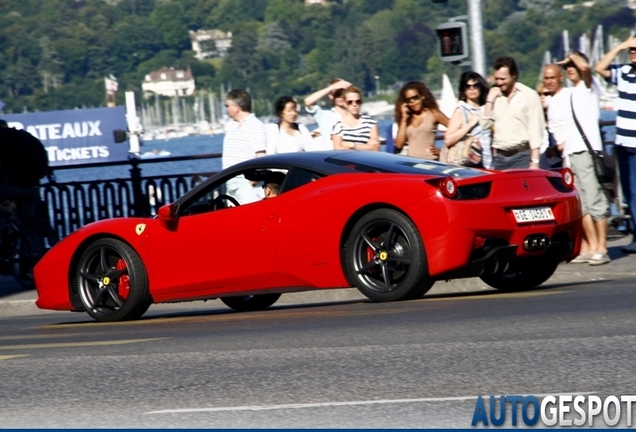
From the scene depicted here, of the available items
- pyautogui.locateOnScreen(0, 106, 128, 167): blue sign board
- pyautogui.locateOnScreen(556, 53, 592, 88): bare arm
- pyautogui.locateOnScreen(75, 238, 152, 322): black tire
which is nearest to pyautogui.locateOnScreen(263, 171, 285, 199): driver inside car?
pyautogui.locateOnScreen(75, 238, 152, 322): black tire

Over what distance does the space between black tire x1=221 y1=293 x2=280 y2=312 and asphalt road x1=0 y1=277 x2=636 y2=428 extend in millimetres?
1429

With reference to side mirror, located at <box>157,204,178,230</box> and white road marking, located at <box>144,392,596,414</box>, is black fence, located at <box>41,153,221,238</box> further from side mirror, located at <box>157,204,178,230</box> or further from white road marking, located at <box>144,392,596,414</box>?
white road marking, located at <box>144,392,596,414</box>

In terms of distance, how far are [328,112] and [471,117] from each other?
7.14 feet

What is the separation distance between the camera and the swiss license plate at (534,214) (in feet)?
32.4

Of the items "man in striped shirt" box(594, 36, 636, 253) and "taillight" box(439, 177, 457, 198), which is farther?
"man in striped shirt" box(594, 36, 636, 253)

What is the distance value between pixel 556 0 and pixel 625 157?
13401 centimetres

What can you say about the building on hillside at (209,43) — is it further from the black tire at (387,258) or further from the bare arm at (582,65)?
the black tire at (387,258)

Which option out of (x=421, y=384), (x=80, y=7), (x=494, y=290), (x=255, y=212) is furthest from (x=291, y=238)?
(x=80, y=7)

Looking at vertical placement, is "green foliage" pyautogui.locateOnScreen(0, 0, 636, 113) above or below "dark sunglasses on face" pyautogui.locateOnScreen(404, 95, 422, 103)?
above

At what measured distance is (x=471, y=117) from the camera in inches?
498

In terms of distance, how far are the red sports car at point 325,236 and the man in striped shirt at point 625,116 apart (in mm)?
2428

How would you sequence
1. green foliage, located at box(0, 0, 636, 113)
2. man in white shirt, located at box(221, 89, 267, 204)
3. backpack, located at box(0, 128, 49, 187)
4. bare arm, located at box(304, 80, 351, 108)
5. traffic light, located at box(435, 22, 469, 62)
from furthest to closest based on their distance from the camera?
green foliage, located at box(0, 0, 636, 113) → traffic light, located at box(435, 22, 469, 62) → backpack, located at box(0, 128, 49, 187) → bare arm, located at box(304, 80, 351, 108) → man in white shirt, located at box(221, 89, 267, 204)

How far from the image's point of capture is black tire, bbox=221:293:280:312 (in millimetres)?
11844

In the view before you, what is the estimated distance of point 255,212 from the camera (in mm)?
10508
